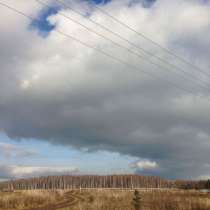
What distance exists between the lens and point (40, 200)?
1646 inches

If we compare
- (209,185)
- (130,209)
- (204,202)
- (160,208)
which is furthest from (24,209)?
(209,185)

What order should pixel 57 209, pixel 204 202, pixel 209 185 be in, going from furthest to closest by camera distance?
pixel 209 185
pixel 204 202
pixel 57 209

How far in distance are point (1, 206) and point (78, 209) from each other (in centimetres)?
877

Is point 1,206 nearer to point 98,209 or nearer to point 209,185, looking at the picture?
point 98,209

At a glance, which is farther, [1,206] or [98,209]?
[1,206]

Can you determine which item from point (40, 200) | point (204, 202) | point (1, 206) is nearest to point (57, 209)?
point (1, 206)

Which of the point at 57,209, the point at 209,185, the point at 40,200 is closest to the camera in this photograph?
the point at 57,209

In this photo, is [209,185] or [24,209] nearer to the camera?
[24,209]

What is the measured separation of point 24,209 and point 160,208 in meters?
13.3

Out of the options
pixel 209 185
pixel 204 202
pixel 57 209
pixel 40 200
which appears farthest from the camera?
pixel 209 185

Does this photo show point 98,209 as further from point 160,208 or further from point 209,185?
point 209,185

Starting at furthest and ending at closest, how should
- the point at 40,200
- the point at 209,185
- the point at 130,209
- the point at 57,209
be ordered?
the point at 209,185, the point at 40,200, the point at 57,209, the point at 130,209

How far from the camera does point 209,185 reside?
142625 mm

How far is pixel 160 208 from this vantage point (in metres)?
31.8
